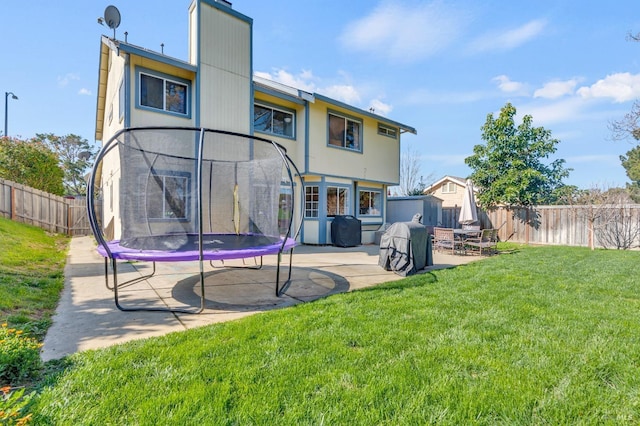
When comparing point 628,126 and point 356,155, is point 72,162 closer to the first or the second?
point 356,155

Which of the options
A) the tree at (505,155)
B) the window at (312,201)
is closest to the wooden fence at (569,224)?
the tree at (505,155)

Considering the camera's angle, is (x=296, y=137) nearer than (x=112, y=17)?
No

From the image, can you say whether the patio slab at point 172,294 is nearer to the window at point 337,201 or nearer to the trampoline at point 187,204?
the trampoline at point 187,204

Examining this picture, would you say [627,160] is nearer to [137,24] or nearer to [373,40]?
[373,40]

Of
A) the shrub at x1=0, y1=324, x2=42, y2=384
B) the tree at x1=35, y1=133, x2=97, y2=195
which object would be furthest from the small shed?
the tree at x1=35, y1=133, x2=97, y2=195

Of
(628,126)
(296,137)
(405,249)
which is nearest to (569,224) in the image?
(628,126)

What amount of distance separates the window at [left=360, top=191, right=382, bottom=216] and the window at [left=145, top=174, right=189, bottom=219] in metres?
9.26

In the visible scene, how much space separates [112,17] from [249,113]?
4348 mm

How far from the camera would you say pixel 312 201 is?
12.2m

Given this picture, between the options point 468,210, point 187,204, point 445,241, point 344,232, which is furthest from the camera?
point 468,210

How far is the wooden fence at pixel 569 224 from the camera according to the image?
11016mm

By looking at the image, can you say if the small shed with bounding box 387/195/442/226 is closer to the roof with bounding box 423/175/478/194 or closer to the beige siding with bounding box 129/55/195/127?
the beige siding with bounding box 129/55/195/127

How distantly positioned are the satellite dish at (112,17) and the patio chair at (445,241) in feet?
37.9

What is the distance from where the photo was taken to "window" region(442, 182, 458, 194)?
2772 centimetres
